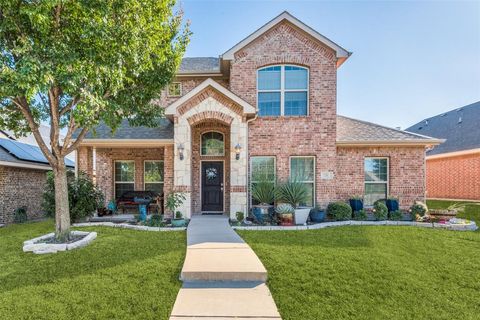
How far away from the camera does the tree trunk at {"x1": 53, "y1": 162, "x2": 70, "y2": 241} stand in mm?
7098

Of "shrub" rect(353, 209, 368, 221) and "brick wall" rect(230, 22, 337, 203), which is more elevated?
"brick wall" rect(230, 22, 337, 203)

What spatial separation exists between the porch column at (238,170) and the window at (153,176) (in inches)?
162

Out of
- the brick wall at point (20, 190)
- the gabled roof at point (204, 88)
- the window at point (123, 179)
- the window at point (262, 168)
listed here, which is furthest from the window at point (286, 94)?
the brick wall at point (20, 190)

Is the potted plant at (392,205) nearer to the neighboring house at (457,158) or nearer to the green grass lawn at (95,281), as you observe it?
the green grass lawn at (95,281)

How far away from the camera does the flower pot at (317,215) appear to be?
984cm

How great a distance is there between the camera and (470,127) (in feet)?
57.5

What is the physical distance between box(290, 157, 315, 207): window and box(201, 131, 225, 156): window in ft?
10.1

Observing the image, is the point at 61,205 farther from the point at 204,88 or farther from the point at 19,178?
the point at 19,178

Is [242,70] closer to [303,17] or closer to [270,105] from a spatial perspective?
[270,105]

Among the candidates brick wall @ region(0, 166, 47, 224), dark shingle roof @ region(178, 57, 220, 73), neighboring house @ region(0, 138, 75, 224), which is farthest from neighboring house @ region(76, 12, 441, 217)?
brick wall @ region(0, 166, 47, 224)

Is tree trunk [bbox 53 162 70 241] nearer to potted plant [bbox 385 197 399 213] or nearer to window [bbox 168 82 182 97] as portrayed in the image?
window [bbox 168 82 182 97]

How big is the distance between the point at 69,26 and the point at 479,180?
20721 mm

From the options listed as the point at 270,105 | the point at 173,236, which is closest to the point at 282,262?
the point at 173,236

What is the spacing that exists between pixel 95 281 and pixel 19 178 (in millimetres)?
10911
